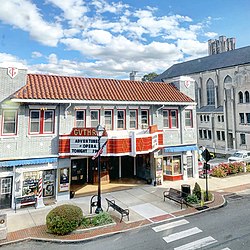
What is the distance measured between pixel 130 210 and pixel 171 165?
739 centimetres

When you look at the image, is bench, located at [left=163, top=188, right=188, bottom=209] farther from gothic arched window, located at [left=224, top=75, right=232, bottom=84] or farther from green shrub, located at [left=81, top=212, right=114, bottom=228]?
gothic arched window, located at [left=224, top=75, right=232, bottom=84]

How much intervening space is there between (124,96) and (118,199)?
740 cm

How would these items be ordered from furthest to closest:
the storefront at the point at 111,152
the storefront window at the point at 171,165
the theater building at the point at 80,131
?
the storefront window at the point at 171,165, the storefront at the point at 111,152, the theater building at the point at 80,131

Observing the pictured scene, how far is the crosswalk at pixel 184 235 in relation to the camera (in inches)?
368

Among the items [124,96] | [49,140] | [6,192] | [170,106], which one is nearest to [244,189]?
[170,106]

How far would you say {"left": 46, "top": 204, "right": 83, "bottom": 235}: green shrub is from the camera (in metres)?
10.3

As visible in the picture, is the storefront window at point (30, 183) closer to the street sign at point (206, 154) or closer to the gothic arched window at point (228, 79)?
the street sign at point (206, 154)

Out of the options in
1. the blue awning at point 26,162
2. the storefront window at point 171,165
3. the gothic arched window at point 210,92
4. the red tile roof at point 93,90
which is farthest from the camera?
the gothic arched window at point 210,92

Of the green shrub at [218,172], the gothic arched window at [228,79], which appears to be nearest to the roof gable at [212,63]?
the gothic arched window at [228,79]

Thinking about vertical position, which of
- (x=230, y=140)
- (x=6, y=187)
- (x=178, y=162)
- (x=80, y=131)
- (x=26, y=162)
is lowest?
(x=6, y=187)

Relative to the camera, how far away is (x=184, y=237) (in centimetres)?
1010

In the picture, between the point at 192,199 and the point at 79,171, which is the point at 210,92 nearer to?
the point at 79,171

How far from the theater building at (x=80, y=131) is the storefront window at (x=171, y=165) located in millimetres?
83

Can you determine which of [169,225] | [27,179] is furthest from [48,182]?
[169,225]
